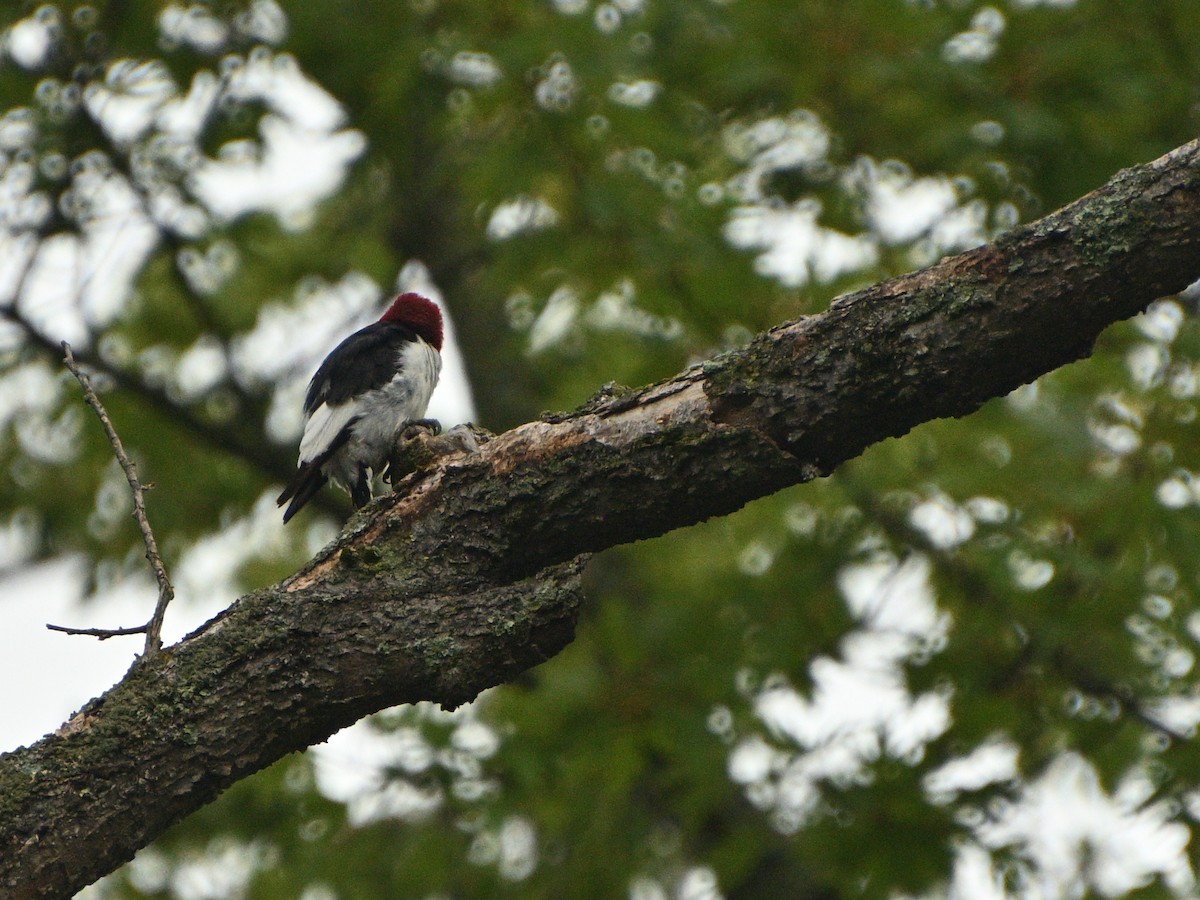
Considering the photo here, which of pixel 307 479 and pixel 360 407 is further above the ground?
pixel 360 407

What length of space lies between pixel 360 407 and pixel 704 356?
64.7 inches

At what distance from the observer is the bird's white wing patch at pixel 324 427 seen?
545 centimetres

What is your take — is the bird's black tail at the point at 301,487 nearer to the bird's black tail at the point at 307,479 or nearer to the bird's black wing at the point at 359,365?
the bird's black tail at the point at 307,479

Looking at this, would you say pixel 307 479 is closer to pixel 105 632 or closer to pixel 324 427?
pixel 324 427

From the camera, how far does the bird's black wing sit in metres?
5.65

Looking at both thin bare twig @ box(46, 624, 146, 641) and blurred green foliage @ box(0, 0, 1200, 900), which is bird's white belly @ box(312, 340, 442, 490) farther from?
thin bare twig @ box(46, 624, 146, 641)

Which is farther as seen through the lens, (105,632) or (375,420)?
(375,420)

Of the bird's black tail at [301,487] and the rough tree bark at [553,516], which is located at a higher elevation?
the rough tree bark at [553,516]

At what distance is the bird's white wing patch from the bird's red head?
45.0 inches

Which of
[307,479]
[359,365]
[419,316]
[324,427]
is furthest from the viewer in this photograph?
[419,316]

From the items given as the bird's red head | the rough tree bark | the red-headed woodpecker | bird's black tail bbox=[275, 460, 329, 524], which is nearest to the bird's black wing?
the red-headed woodpecker

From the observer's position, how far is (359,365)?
5.79 metres

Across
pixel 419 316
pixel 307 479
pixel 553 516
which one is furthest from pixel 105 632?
pixel 419 316

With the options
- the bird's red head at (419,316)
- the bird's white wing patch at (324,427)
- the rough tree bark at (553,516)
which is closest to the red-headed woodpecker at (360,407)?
the bird's white wing patch at (324,427)
